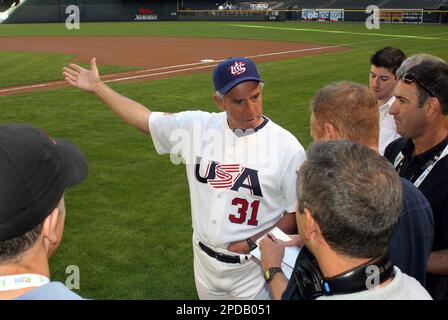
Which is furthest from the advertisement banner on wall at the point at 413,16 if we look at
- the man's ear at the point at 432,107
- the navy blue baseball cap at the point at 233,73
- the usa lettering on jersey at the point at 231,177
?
the usa lettering on jersey at the point at 231,177

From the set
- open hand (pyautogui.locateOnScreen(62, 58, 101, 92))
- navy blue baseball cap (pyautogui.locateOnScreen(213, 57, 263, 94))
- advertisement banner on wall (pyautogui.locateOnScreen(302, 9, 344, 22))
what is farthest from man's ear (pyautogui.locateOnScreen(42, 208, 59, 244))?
advertisement banner on wall (pyautogui.locateOnScreen(302, 9, 344, 22))

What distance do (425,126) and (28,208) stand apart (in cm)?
254

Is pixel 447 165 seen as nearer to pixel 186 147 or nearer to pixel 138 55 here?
pixel 186 147

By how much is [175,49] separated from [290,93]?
44.0 ft

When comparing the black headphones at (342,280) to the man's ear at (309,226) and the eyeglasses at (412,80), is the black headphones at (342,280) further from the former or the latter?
the eyeglasses at (412,80)

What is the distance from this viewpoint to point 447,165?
2.88m

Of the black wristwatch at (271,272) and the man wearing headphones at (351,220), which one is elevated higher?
the man wearing headphones at (351,220)

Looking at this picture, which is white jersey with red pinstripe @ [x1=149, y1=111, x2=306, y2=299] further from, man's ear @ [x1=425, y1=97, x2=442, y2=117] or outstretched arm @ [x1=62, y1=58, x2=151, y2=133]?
man's ear @ [x1=425, y1=97, x2=442, y2=117]

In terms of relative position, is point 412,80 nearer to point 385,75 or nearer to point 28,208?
point 385,75

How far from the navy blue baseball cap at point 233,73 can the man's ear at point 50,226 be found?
1807 millimetres

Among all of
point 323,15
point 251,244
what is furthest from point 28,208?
point 323,15

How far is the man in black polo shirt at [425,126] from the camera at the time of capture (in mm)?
2943

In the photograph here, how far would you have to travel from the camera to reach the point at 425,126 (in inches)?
125
